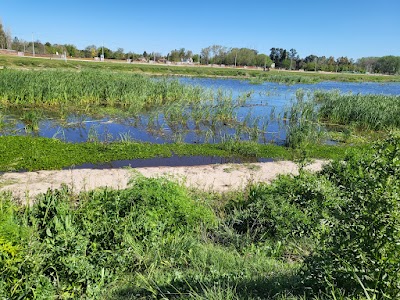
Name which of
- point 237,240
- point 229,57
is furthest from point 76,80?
point 229,57

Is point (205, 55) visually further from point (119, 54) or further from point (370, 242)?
point (370, 242)

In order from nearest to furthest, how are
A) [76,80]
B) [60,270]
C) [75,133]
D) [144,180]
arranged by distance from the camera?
[60,270] → [144,180] → [75,133] → [76,80]

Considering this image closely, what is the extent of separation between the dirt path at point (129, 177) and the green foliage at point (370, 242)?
3.71 metres

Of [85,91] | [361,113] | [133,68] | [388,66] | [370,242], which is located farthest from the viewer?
[388,66]

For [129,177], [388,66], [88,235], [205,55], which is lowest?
[129,177]

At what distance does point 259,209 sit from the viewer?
491 centimetres

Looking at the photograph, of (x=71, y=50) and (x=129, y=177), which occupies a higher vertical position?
(x=71, y=50)

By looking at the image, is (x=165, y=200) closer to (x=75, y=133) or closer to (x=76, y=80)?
(x=75, y=133)

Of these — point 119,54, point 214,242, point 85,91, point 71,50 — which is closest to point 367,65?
point 119,54

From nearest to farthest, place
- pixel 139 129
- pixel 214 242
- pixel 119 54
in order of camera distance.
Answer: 1. pixel 214 242
2. pixel 139 129
3. pixel 119 54

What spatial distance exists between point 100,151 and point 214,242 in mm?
5560

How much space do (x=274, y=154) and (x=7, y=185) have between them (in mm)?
6830

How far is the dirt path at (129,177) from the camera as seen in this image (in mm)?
6406

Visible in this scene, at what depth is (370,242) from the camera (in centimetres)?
201
